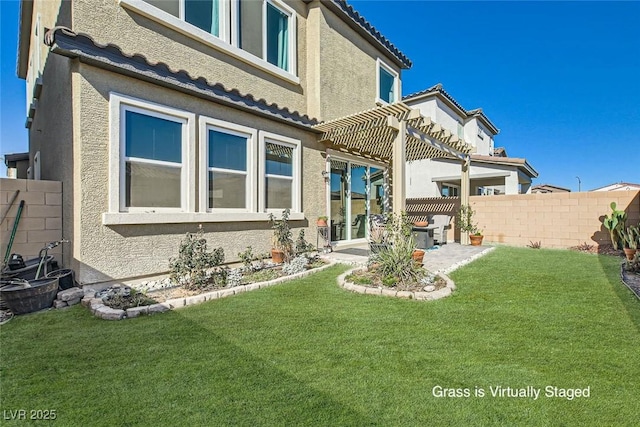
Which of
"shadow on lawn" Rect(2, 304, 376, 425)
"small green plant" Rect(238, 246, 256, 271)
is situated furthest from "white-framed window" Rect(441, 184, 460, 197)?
"shadow on lawn" Rect(2, 304, 376, 425)

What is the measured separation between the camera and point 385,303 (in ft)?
18.6

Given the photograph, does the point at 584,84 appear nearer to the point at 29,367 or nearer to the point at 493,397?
the point at 493,397

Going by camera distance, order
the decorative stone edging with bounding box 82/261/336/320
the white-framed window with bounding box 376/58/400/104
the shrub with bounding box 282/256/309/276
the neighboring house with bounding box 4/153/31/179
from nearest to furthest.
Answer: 1. the decorative stone edging with bounding box 82/261/336/320
2. the shrub with bounding box 282/256/309/276
3. the white-framed window with bounding box 376/58/400/104
4. the neighboring house with bounding box 4/153/31/179

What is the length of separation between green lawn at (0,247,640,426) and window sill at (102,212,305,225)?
1727mm

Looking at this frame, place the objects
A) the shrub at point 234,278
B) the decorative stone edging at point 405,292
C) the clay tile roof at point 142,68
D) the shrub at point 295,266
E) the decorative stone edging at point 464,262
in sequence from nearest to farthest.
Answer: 1. the clay tile roof at point 142,68
2. the decorative stone edging at point 405,292
3. the shrub at point 234,278
4. the shrub at point 295,266
5. the decorative stone edging at point 464,262

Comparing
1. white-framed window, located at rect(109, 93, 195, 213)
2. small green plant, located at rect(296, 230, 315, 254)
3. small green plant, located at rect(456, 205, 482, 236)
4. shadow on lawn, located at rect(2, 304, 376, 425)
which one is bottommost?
shadow on lawn, located at rect(2, 304, 376, 425)

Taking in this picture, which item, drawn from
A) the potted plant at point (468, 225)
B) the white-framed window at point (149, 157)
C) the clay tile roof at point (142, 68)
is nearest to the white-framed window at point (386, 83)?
the potted plant at point (468, 225)

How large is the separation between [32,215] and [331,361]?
6.84m

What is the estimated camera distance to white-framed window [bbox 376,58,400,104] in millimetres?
13947

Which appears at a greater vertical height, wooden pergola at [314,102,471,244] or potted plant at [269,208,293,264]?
wooden pergola at [314,102,471,244]

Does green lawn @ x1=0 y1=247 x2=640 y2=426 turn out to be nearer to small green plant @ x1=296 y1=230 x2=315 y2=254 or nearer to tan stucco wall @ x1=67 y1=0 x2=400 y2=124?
small green plant @ x1=296 y1=230 x2=315 y2=254

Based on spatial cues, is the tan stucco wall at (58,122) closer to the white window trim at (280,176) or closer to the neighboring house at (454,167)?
the white window trim at (280,176)

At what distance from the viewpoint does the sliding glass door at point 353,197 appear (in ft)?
38.9

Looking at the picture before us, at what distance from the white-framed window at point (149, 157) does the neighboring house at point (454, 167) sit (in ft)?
50.8
